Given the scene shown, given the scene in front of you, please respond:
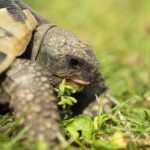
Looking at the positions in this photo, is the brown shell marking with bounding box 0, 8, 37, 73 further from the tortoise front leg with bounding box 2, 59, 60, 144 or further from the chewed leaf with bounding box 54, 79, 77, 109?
the chewed leaf with bounding box 54, 79, 77, 109

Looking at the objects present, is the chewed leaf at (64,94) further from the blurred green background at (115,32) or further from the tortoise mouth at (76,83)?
the blurred green background at (115,32)

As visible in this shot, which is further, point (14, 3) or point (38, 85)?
point (14, 3)

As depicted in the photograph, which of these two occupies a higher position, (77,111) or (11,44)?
(11,44)

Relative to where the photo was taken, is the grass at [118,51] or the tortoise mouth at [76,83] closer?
the grass at [118,51]

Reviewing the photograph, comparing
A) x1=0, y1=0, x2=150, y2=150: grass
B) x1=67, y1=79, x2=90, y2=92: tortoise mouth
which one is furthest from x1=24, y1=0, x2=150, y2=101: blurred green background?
x1=67, y1=79, x2=90, y2=92: tortoise mouth

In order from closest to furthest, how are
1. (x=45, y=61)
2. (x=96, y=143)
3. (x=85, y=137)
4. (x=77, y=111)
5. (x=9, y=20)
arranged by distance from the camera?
(x=96, y=143)
(x=85, y=137)
(x=9, y=20)
(x=45, y=61)
(x=77, y=111)

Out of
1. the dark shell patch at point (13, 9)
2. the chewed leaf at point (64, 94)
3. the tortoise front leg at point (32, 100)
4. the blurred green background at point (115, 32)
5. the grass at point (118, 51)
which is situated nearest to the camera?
the tortoise front leg at point (32, 100)

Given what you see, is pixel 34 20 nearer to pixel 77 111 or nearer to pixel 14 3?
pixel 14 3

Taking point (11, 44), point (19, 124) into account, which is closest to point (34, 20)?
point (11, 44)

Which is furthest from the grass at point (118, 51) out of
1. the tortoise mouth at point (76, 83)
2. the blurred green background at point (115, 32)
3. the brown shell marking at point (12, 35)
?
the brown shell marking at point (12, 35)
